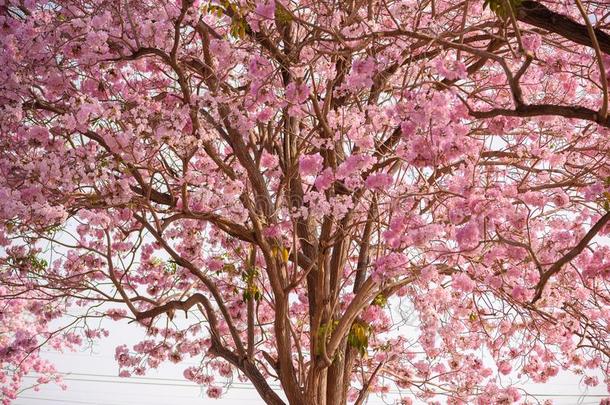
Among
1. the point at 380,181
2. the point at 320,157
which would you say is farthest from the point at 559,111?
the point at 320,157

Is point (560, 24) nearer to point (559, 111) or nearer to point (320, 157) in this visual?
point (559, 111)

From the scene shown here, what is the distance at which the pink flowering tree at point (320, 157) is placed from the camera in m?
3.34

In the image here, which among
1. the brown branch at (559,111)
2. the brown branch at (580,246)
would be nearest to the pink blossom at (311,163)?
the brown branch at (559,111)

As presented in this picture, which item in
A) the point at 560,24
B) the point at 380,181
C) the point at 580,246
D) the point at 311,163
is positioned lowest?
the point at 580,246

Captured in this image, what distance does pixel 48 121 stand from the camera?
3.94m

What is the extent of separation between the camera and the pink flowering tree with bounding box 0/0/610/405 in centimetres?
334

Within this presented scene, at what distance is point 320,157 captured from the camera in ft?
11.7

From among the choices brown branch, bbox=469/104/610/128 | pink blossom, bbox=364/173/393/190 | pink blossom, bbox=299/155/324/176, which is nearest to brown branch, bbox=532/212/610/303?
brown branch, bbox=469/104/610/128

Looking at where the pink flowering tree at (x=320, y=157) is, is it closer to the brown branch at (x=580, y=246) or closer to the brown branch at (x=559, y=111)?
the brown branch at (x=559, y=111)

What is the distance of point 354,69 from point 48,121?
1781 millimetres

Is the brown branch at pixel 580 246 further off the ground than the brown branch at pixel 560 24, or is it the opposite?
the brown branch at pixel 560 24

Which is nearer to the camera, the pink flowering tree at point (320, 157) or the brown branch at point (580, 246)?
the brown branch at point (580, 246)

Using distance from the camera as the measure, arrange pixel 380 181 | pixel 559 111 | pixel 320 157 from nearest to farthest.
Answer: pixel 559 111 < pixel 380 181 < pixel 320 157

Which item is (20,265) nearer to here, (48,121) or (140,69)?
(48,121)
